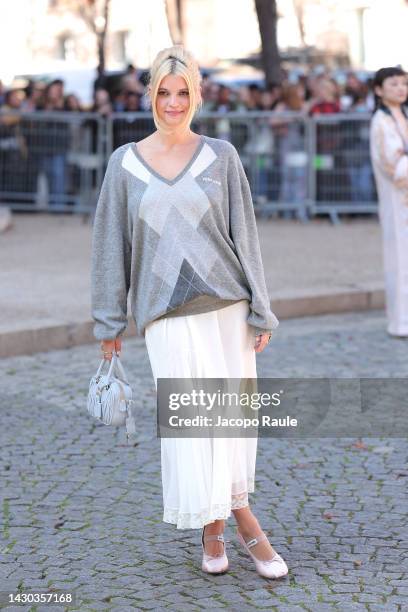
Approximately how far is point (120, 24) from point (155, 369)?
160 ft

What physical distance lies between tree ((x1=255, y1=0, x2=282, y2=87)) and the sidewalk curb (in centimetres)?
961

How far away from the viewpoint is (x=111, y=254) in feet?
15.8

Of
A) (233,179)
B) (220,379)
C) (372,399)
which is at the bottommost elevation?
(372,399)

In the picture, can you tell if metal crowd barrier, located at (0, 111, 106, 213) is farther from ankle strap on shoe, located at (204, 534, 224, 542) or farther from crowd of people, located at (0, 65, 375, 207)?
ankle strap on shoe, located at (204, 534, 224, 542)

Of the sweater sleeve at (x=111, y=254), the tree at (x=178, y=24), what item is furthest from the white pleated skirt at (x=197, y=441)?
the tree at (x=178, y=24)

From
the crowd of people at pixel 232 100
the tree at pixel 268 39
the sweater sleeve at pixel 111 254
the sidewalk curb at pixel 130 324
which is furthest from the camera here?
the tree at pixel 268 39

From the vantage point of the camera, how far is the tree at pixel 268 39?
20.4 metres

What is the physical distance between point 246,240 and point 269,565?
116 cm

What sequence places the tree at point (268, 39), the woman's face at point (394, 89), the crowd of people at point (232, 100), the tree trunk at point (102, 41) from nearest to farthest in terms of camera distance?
the woman's face at point (394, 89) → the crowd of people at point (232, 100) → the tree at point (268, 39) → the tree trunk at point (102, 41)

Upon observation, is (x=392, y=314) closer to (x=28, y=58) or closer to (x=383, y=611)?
(x=383, y=611)

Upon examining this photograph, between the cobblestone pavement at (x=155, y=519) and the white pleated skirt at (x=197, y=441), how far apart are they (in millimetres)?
298

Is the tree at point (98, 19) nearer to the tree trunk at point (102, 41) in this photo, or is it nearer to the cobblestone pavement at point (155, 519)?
the tree trunk at point (102, 41)

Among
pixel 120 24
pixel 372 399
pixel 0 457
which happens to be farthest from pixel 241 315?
pixel 120 24

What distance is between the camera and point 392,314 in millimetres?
9867
